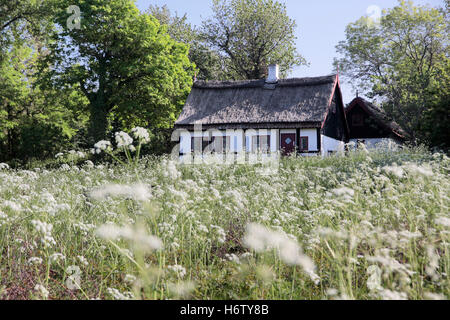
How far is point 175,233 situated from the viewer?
14.8 feet

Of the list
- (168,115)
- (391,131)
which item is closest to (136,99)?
(168,115)

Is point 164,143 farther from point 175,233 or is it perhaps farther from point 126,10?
point 175,233

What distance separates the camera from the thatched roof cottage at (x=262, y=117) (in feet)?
71.6

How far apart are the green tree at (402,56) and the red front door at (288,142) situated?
789cm

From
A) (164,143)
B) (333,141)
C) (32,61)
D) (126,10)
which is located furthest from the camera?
(164,143)

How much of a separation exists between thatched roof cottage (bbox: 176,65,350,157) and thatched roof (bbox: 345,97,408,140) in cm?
666

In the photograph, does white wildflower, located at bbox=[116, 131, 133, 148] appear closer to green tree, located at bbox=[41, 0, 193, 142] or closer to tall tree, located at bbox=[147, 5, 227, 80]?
green tree, located at bbox=[41, 0, 193, 142]

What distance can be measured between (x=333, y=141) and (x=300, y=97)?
4.08 meters

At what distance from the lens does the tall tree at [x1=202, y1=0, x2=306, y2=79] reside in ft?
103

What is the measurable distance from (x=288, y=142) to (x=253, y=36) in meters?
13.5

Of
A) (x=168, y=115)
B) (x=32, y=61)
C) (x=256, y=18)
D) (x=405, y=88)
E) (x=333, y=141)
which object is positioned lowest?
(x=333, y=141)

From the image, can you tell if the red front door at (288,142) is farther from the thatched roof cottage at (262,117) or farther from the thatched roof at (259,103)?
the thatched roof at (259,103)

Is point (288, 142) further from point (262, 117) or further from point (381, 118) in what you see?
point (381, 118)

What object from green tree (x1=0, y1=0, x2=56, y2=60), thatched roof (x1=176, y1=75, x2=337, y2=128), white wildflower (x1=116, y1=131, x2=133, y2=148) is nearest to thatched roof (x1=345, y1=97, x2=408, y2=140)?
thatched roof (x1=176, y1=75, x2=337, y2=128)
